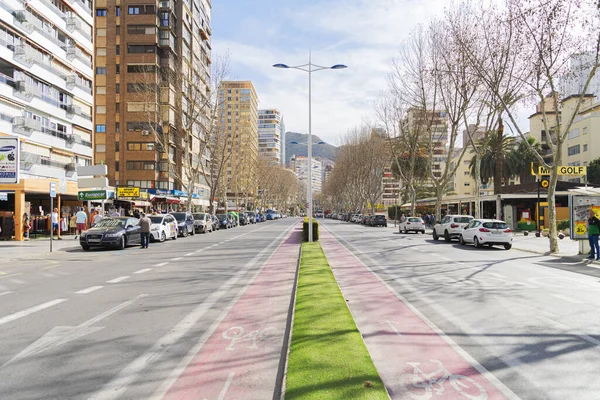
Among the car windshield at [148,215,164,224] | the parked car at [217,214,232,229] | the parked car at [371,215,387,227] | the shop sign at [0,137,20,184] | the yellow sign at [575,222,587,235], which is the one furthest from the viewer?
the parked car at [371,215,387,227]

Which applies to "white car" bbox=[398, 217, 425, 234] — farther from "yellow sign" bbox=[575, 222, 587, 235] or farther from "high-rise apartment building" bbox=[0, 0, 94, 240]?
"high-rise apartment building" bbox=[0, 0, 94, 240]

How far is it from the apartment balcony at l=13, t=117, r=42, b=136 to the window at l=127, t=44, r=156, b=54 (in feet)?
93.1

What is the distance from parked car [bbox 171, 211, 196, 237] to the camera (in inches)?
1287

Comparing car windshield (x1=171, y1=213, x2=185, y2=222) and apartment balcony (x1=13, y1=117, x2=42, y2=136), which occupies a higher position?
apartment balcony (x1=13, y1=117, x2=42, y2=136)

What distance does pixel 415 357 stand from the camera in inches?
210

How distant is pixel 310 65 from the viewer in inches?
1068

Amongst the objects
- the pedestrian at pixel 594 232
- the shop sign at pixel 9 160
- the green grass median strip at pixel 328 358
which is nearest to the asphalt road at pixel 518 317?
the green grass median strip at pixel 328 358

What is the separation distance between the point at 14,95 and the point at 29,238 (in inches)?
453

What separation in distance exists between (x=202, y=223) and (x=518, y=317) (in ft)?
110

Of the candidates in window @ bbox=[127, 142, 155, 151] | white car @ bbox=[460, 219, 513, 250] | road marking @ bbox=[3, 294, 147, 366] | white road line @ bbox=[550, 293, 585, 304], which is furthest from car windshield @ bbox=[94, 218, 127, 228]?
window @ bbox=[127, 142, 155, 151]

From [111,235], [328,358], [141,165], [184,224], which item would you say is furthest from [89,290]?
[141,165]

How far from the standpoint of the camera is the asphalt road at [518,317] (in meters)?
4.75

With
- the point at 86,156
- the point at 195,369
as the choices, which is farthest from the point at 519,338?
the point at 86,156

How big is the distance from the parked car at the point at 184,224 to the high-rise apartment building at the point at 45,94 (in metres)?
6.95
